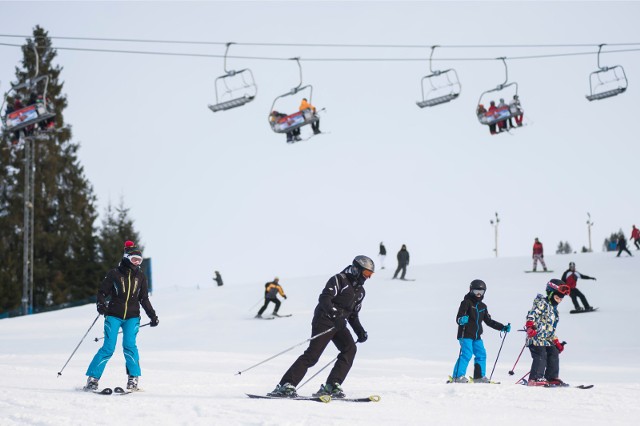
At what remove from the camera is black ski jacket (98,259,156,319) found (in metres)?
9.56

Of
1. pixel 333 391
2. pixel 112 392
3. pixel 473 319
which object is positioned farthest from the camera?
pixel 473 319

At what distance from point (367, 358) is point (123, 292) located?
9.71m

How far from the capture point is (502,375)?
14.8 m

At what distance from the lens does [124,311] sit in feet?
31.5

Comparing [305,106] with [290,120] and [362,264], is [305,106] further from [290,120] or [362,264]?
[362,264]

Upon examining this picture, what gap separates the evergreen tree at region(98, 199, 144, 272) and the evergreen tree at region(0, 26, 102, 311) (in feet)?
2.36

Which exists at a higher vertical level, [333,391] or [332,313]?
[332,313]

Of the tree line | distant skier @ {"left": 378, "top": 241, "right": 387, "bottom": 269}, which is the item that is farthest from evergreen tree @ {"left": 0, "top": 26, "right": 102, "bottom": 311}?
distant skier @ {"left": 378, "top": 241, "right": 387, "bottom": 269}

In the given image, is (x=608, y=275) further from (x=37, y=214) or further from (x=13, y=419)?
(x=37, y=214)

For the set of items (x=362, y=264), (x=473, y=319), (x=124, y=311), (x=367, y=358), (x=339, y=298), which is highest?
(x=362, y=264)

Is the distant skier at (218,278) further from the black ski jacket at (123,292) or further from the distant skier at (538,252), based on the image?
the black ski jacket at (123,292)

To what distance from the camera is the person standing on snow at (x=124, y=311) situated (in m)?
9.58

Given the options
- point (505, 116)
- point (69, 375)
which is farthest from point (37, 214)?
point (69, 375)

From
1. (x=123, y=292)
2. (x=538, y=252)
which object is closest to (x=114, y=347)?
(x=123, y=292)
